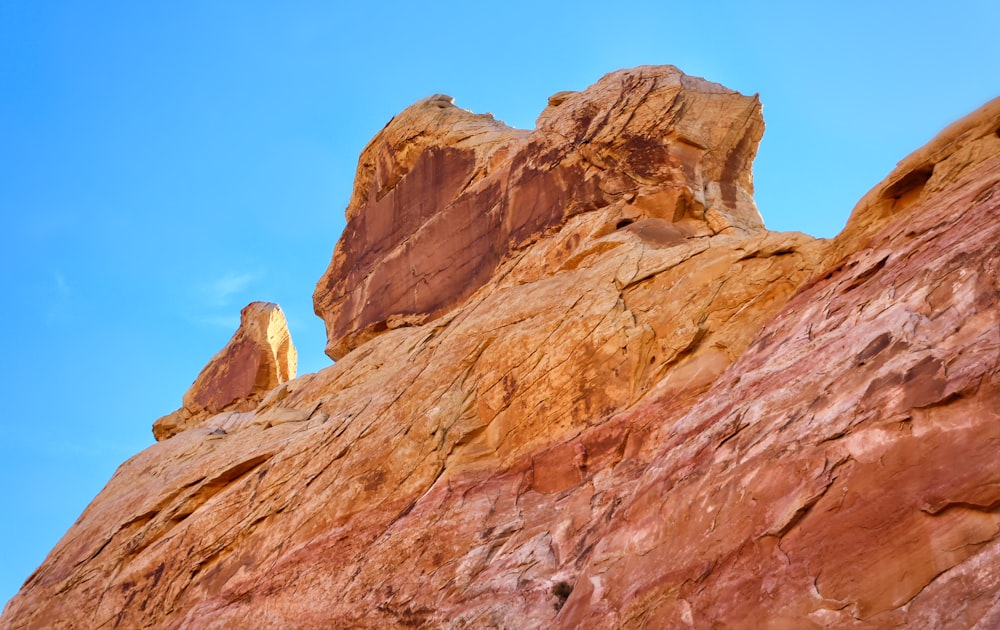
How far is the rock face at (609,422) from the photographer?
364 inches

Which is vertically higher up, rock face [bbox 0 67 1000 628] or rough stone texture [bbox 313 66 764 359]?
rough stone texture [bbox 313 66 764 359]

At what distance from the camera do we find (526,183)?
1032 inches

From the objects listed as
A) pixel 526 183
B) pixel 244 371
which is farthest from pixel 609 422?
pixel 244 371

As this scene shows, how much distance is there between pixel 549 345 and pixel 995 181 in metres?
8.61

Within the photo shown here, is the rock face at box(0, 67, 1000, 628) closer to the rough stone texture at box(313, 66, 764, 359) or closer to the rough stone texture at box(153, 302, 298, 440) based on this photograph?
the rough stone texture at box(313, 66, 764, 359)

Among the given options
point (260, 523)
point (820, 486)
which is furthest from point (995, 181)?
point (260, 523)

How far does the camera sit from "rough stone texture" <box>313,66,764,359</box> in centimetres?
2378

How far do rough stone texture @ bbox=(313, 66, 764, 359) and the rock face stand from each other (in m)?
0.10

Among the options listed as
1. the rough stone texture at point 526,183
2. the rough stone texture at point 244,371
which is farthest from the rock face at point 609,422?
the rough stone texture at point 244,371

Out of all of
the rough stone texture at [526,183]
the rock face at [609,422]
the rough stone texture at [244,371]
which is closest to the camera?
the rock face at [609,422]

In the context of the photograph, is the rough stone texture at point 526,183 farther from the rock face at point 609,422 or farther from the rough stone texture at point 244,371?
the rough stone texture at point 244,371

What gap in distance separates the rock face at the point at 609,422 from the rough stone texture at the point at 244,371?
5.47 metres

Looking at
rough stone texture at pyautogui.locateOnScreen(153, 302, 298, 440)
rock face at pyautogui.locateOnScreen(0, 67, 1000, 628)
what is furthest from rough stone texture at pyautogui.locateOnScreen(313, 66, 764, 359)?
rough stone texture at pyautogui.locateOnScreen(153, 302, 298, 440)

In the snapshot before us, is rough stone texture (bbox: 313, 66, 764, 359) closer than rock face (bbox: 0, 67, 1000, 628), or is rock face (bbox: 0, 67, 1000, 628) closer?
rock face (bbox: 0, 67, 1000, 628)
